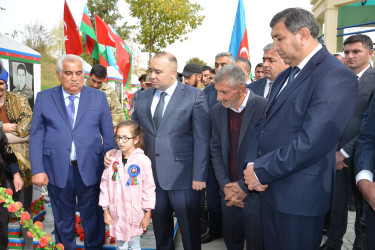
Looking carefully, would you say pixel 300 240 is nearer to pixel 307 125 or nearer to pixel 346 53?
pixel 307 125

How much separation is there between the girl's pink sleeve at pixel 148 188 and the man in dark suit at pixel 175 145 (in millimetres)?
111

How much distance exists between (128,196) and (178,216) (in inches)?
22.8

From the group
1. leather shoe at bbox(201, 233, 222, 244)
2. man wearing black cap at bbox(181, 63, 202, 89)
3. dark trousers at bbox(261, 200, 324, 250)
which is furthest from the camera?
man wearing black cap at bbox(181, 63, 202, 89)

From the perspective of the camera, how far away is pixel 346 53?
3.50m

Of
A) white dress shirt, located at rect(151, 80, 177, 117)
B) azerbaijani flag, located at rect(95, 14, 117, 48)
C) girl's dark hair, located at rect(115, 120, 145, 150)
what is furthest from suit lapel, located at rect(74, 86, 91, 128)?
azerbaijani flag, located at rect(95, 14, 117, 48)

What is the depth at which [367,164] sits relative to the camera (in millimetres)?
1718

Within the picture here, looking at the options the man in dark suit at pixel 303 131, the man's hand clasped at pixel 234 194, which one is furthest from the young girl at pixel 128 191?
→ the man in dark suit at pixel 303 131

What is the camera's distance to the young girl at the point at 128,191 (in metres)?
2.79

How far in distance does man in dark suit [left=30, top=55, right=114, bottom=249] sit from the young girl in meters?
0.30

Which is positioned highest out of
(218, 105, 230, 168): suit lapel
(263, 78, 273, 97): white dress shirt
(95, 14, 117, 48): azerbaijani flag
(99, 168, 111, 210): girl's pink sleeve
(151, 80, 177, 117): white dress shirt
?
(95, 14, 117, 48): azerbaijani flag

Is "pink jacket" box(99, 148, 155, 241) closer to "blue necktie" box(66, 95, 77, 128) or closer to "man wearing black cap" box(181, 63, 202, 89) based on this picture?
"blue necktie" box(66, 95, 77, 128)

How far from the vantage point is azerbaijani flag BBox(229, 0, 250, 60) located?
19.7ft

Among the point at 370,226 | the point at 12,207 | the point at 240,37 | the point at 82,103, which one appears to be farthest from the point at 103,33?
the point at 370,226

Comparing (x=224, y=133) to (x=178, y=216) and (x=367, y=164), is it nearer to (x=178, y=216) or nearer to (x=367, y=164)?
(x=178, y=216)
